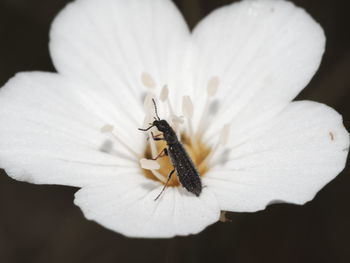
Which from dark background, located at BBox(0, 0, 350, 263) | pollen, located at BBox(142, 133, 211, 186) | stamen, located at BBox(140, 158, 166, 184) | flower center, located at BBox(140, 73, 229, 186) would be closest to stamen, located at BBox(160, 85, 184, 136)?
flower center, located at BBox(140, 73, 229, 186)

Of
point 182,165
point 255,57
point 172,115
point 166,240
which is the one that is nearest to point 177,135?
point 172,115

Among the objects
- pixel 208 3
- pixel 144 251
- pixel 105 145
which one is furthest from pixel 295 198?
pixel 208 3

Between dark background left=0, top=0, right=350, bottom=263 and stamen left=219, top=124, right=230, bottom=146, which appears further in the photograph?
dark background left=0, top=0, right=350, bottom=263

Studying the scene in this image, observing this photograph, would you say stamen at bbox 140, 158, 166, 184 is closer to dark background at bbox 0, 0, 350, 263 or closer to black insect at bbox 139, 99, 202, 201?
black insect at bbox 139, 99, 202, 201

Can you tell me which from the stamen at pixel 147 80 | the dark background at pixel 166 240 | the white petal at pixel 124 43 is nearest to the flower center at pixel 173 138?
the stamen at pixel 147 80

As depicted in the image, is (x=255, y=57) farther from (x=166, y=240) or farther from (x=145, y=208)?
(x=166, y=240)

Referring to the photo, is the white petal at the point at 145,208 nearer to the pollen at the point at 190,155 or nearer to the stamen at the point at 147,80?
the pollen at the point at 190,155

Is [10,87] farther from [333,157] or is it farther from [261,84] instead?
[333,157]
